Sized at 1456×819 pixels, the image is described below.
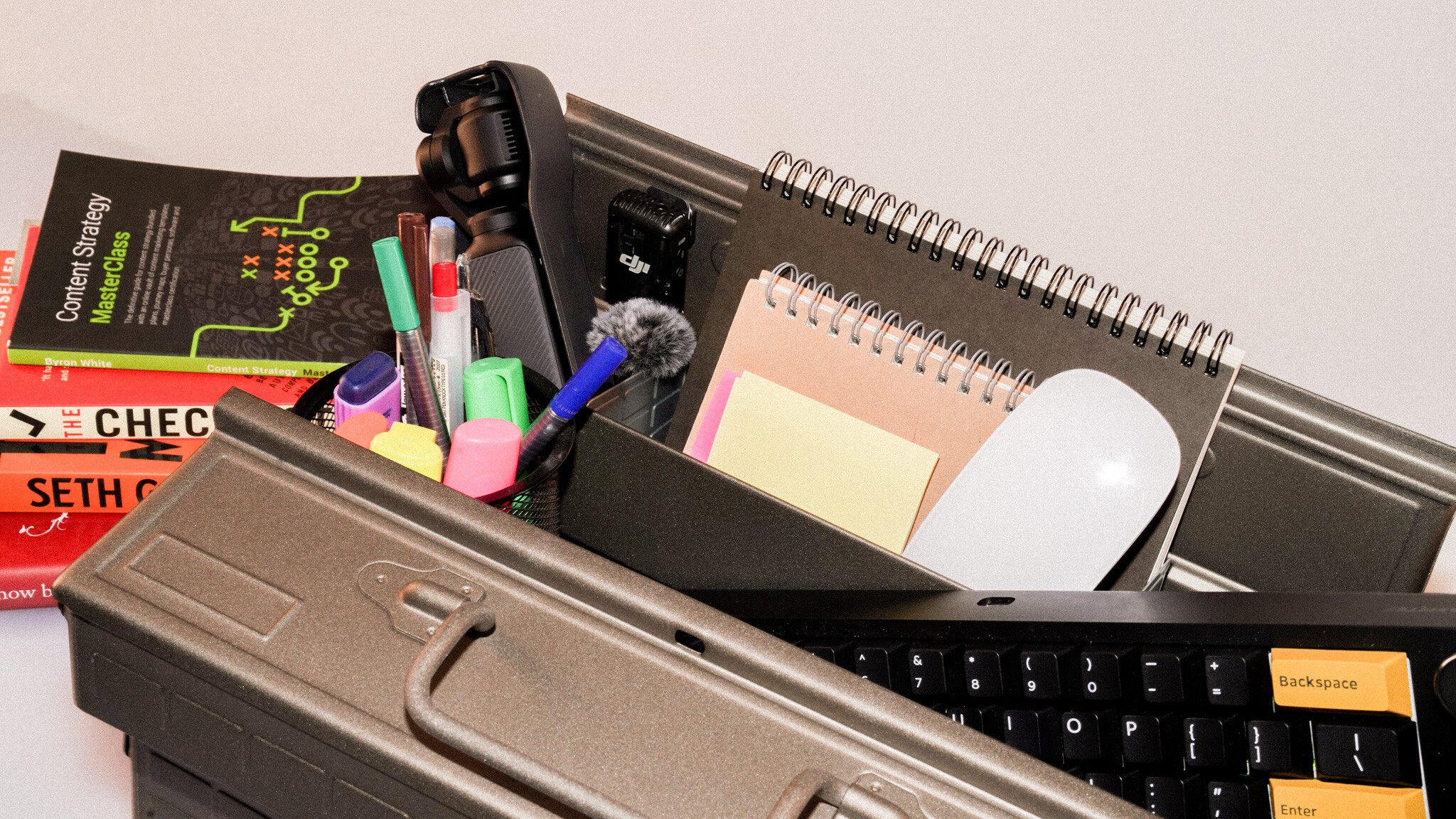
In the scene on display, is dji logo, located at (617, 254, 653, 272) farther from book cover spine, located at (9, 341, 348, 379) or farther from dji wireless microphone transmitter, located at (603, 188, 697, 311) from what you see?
book cover spine, located at (9, 341, 348, 379)

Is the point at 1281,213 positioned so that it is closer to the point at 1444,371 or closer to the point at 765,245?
the point at 1444,371

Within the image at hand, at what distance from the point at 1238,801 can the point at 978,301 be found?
0.80 ft

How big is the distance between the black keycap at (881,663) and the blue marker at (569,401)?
161 millimetres

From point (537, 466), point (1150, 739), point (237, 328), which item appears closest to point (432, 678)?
point (537, 466)

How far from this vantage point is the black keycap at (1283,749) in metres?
0.47

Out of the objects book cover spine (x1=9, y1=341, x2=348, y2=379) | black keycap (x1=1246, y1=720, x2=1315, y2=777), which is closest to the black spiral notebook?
black keycap (x1=1246, y1=720, x2=1315, y2=777)

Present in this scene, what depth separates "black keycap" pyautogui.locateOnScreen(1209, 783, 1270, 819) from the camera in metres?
0.47

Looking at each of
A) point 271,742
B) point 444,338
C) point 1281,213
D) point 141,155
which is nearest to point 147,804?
point 271,742

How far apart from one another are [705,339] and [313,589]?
27 centimetres

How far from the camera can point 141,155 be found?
3.09ft

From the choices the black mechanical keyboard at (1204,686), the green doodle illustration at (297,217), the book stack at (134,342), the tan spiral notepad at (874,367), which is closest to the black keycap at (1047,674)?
the black mechanical keyboard at (1204,686)

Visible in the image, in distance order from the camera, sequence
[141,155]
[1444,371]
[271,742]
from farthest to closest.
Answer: [141,155]
[1444,371]
[271,742]

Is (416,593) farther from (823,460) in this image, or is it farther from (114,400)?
(114,400)

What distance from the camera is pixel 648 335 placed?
0.63 metres
